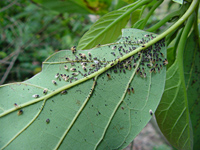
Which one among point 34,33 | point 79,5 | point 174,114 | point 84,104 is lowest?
point 174,114

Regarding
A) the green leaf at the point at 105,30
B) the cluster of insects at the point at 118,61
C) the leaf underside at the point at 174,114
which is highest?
the green leaf at the point at 105,30

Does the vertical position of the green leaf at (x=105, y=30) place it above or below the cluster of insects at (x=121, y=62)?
above

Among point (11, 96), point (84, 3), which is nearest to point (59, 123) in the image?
point (11, 96)

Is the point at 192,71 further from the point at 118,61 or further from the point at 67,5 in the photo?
the point at 67,5

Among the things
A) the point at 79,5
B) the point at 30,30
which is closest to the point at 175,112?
the point at 79,5

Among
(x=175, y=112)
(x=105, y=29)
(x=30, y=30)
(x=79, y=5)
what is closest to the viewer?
(x=175, y=112)

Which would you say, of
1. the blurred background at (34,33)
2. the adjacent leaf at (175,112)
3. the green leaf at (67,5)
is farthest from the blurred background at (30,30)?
the adjacent leaf at (175,112)

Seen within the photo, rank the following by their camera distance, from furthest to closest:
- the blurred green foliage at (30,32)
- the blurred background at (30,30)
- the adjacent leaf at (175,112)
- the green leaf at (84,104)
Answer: the blurred green foliage at (30,32) → the blurred background at (30,30) → the adjacent leaf at (175,112) → the green leaf at (84,104)

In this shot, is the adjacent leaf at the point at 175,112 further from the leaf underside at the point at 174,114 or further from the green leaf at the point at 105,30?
the green leaf at the point at 105,30
